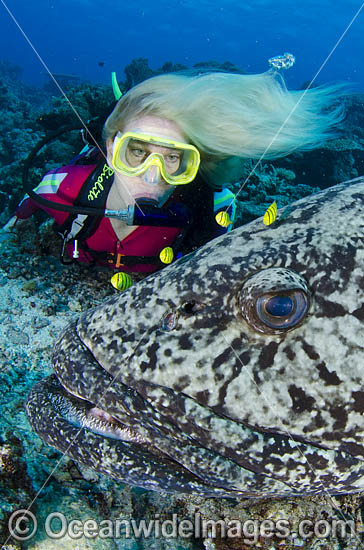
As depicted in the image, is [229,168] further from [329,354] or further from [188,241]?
[329,354]

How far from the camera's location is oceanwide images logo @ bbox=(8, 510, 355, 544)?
8.20 feet

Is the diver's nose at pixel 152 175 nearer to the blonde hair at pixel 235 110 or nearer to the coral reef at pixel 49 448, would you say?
the blonde hair at pixel 235 110

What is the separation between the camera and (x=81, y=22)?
122500mm

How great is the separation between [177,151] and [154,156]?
32 cm

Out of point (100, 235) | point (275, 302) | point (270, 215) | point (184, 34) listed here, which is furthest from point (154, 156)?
point (184, 34)

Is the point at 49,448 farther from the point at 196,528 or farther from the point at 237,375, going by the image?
the point at 237,375

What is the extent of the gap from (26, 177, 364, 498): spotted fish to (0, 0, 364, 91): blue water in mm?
94111

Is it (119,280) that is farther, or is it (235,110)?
(235,110)

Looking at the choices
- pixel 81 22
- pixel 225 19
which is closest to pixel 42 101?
pixel 225 19

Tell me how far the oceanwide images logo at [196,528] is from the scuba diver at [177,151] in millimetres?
2371

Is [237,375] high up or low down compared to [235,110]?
down

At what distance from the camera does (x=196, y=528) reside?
266cm

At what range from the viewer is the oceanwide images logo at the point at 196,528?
8.20 ft

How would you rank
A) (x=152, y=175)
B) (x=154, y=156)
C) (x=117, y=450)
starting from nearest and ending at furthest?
(x=117, y=450) < (x=154, y=156) < (x=152, y=175)
